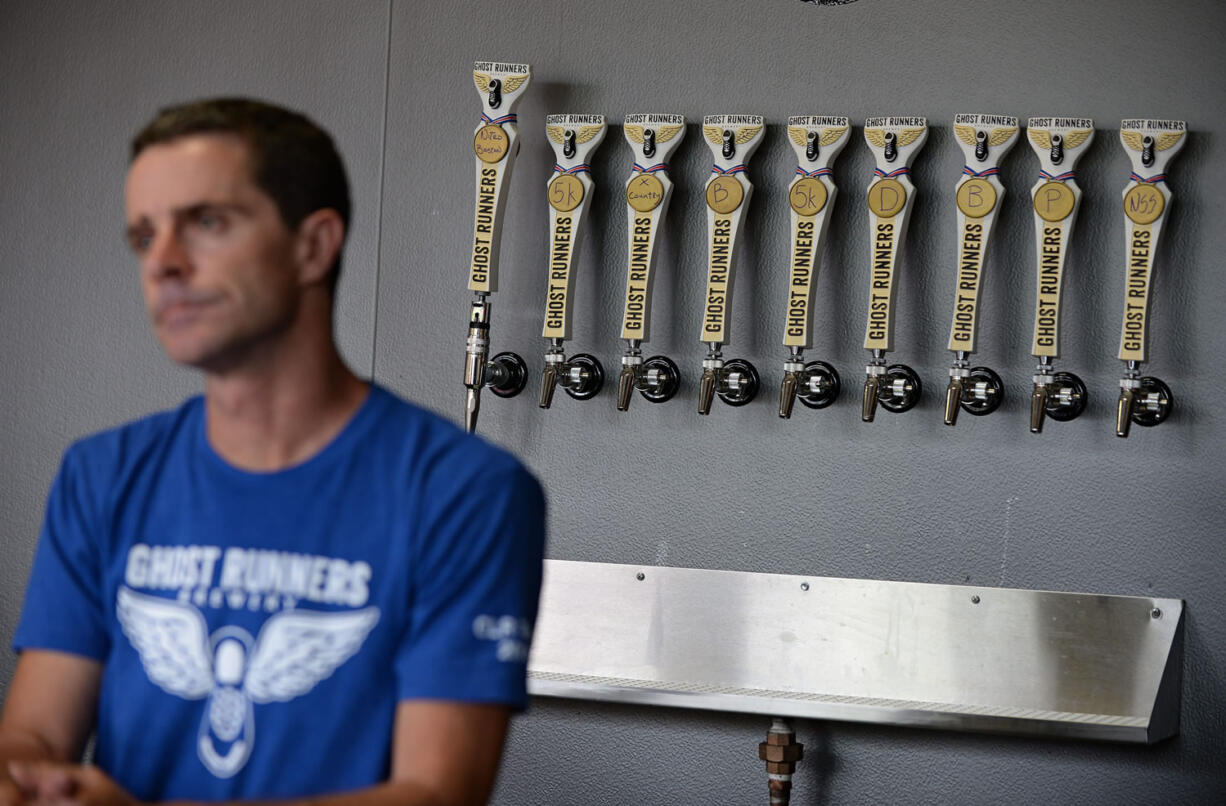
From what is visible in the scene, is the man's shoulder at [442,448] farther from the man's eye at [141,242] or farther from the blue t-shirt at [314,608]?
the man's eye at [141,242]

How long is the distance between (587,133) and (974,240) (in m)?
0.62

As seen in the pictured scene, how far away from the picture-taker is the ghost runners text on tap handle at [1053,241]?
2.04 metres

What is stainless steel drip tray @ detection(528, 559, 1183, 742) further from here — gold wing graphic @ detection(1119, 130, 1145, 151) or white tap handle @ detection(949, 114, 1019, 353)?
gold wing graphic @ detection(1119, 130, 1145, 151)

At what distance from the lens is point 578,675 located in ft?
7.28

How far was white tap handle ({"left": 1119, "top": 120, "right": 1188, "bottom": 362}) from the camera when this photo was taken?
201cm

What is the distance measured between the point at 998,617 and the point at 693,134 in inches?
34.2

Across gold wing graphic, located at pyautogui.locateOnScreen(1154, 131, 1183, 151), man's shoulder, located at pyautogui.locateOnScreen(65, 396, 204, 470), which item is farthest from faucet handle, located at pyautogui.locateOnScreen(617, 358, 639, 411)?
man's shoulder, located at pyautogui.locateOnScreen(65, 396, 204, 470)

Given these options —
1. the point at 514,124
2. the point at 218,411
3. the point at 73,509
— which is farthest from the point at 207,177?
the point at 514,124

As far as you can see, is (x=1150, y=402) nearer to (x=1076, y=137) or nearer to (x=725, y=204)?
(x=1076, y=137)

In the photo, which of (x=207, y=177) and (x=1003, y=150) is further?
(x=1003, y=150)

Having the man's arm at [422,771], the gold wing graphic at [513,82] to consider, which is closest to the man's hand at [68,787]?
the man's arm at [422,771]

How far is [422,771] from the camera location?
90 cm

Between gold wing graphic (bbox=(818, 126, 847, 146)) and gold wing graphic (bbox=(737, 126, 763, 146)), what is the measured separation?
0.32ft

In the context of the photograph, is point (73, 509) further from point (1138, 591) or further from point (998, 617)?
point (1138, 591)
